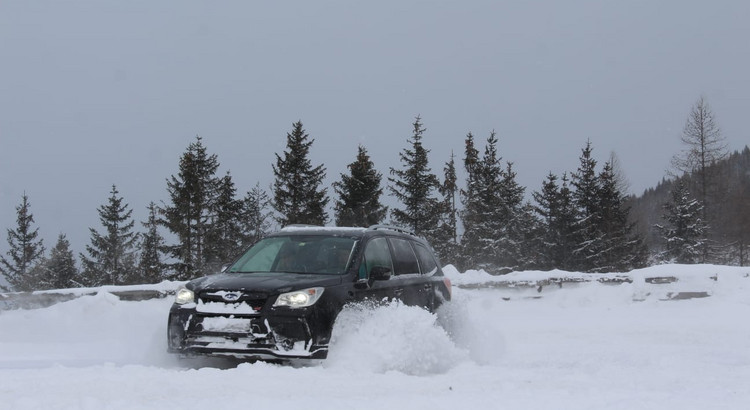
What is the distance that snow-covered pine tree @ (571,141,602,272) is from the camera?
50.8m

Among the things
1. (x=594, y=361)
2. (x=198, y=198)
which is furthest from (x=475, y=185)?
(x=594, y=361)

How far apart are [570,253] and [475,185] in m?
8.87

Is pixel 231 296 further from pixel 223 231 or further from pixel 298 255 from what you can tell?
pixel 223 231

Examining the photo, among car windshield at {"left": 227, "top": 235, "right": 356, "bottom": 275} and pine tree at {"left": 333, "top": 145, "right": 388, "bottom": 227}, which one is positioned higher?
pine tree at {"left": 333, "top": 145, "right": 388, "bottom": 227}

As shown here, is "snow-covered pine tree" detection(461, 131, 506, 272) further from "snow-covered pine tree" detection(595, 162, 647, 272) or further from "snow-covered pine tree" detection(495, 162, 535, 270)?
"snow-covered pine tree" detection(595, 162, 647, 272)

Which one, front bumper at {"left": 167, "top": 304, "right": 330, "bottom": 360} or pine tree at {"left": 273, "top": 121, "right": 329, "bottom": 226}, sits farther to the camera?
pine tree at {"left": 273, "top": 121, "right": 329, "bottom": 226}

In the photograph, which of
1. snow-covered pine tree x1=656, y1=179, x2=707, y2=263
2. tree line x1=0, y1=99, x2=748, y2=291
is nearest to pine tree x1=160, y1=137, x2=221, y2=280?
tree line x1=0, y1=99, x2=748, y2=291

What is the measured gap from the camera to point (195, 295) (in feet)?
21.9

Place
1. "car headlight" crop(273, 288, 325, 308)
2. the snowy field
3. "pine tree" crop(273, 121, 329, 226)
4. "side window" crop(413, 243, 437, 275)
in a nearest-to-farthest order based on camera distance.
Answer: the snowy field → "car headlight" crop(273, 288, 325, 308) → "side window" crop(413, 243, 437, 275) → "pine tree" crop(273, 121, 329, 226)

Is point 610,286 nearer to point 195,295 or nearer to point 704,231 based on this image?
point 195,295

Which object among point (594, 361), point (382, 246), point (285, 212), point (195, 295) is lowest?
point (594, 361)

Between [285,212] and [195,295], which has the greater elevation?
[285,212]

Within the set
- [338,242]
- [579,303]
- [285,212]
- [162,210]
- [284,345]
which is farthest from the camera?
[162,210]

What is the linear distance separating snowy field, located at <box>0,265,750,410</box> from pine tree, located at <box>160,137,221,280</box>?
35959mm
